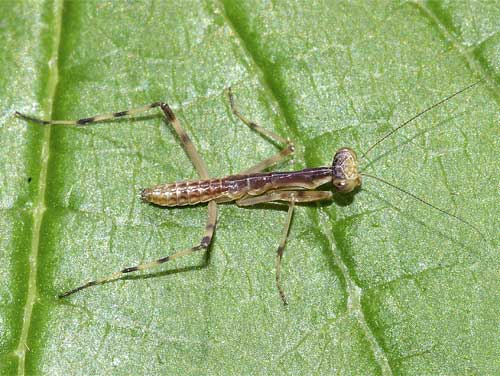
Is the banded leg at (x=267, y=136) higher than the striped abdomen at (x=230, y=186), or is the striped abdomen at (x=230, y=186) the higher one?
the banded leg at (x=267, y=136)

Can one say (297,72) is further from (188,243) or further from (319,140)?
(188,243)

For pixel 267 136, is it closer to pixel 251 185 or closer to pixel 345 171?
pixel 251 185

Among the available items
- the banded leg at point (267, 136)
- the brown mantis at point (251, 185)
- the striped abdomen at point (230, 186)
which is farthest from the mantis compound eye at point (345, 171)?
the banded leg at point (267, 136)

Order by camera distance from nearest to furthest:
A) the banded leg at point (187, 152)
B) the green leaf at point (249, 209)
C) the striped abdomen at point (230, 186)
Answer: the green leaf at point (249, 209) < the banded leg at point (187, 152) < the striped abdomen at point (230, 186)

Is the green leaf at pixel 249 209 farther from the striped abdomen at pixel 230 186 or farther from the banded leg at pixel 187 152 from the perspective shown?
the striped abdomen at pixel 230 186

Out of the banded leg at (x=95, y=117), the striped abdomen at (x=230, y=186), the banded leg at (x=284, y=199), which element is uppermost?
the banded leg at (x=95, y=117)

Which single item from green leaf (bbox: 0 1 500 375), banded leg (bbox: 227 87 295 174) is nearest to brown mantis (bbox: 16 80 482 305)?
banded leg (bbox: 227 87 295 174)

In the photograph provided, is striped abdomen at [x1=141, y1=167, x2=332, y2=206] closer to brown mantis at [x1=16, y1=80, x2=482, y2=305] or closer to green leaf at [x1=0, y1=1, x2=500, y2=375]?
brown mantis at [x1=16, y1=80, x2=482, y2=305]

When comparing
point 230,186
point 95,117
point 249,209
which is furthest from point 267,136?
point 95,117
